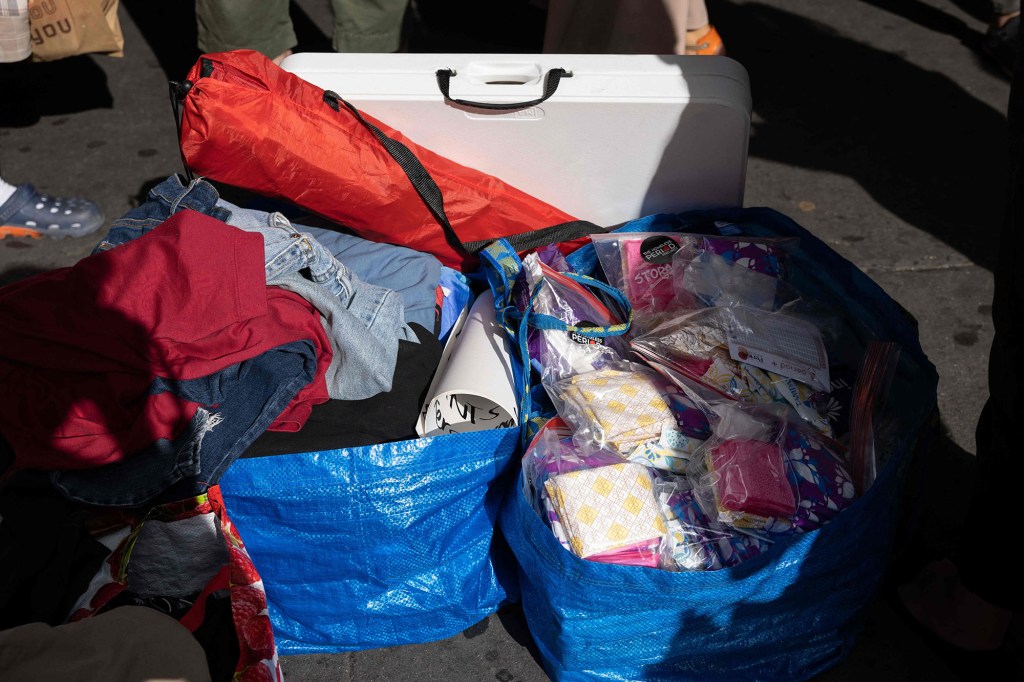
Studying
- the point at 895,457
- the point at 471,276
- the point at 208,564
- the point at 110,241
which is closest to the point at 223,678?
the point at 208,564

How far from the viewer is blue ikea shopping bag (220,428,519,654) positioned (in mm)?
1599

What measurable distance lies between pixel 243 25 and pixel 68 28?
556 mm

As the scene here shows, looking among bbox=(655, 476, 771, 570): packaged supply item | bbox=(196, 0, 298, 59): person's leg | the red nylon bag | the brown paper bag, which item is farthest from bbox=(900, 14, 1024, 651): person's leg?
the brown paper bag

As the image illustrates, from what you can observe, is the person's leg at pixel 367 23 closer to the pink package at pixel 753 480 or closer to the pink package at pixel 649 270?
the pink package at pixel 649 270

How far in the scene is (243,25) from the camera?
115 inches

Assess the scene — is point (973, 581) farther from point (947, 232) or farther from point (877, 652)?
point (947, 232)

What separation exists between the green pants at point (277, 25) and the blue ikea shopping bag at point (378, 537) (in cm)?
190

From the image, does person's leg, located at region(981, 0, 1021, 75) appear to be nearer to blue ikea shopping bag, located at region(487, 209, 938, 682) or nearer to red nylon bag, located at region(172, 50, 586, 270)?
blue ikea shopping bag, located at region(487, 209, 938, 682)

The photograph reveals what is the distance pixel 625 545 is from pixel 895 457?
51 centimetres

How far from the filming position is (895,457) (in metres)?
1.54

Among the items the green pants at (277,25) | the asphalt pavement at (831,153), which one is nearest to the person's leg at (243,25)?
the green pants at (277,25)

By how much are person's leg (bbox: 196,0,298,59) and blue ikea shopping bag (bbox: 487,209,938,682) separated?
1762mm

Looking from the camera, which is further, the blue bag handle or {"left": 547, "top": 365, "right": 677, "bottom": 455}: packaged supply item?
the blue bag handle

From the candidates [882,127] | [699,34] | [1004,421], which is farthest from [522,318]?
[882,127]
